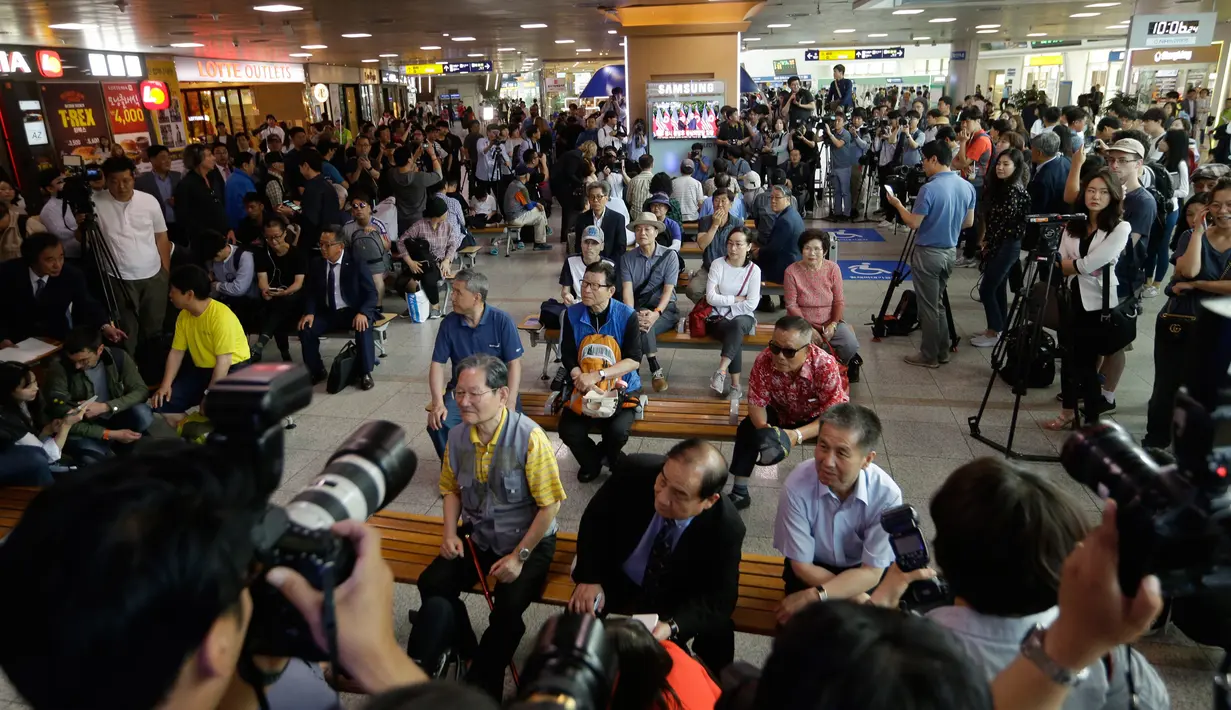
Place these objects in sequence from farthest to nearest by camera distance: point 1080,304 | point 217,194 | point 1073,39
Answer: point 1073,39 < point 217,194 < point 1080,304

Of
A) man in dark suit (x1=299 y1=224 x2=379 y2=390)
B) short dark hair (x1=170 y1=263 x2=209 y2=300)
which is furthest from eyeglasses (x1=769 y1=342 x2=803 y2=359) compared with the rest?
man in dark suit (x1=299 y1=224 x2=379 y2=390)

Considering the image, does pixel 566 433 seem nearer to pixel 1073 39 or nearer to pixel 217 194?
pixel 217 194

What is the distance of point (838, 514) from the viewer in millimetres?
2979

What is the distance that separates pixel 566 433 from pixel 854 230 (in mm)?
8999

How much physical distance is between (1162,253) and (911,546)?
766 centimetres

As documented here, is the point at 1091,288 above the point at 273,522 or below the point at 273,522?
below

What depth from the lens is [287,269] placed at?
730 cm

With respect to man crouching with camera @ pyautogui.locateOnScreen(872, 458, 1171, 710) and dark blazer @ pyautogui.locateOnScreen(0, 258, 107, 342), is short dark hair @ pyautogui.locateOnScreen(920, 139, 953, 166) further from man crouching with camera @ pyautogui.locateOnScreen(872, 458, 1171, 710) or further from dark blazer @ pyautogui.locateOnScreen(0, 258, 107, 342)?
dark blazer @ pyautogui.locateOnScreen(0, 258, 107, 342)

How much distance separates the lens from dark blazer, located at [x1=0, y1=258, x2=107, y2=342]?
566 cm

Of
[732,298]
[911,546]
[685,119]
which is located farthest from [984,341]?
[685,119]

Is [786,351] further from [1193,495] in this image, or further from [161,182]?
[161,182]

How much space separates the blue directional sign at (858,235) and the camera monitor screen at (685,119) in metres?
3.85

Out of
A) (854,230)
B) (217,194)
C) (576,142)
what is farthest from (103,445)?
(576,142)

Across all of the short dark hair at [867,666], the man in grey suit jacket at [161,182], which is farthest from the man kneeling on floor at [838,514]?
the man in grey suit jacket at [161,182]
